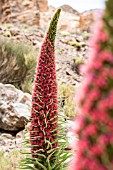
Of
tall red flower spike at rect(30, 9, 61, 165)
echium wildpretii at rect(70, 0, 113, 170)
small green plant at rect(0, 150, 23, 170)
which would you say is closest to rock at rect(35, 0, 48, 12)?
small green plant at rect(0, 150, 23, 170)

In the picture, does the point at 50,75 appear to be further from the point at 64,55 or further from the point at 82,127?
the point at 64,55

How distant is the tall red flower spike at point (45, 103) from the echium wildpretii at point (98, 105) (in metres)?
1.70

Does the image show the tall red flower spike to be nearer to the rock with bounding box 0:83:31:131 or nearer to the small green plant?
the small green plant

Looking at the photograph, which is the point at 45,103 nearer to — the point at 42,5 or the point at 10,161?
the point at 10,161

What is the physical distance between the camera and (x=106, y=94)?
0.83 m

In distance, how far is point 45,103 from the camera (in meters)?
2.68

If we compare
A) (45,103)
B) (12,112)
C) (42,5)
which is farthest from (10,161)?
(42,5)

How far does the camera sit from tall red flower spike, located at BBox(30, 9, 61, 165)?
264 cm

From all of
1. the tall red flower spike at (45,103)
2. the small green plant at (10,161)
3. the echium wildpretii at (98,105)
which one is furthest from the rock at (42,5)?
the echium wildpretii at (98,105)

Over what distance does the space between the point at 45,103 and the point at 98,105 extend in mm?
1849

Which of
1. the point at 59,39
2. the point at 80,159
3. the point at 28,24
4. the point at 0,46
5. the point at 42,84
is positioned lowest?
the point at 80,159

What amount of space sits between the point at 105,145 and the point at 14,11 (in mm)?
20165

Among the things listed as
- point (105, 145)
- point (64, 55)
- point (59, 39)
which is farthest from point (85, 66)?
point (59, 39)

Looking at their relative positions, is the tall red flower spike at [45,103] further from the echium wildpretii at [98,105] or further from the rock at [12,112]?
the rock at [12,112]
